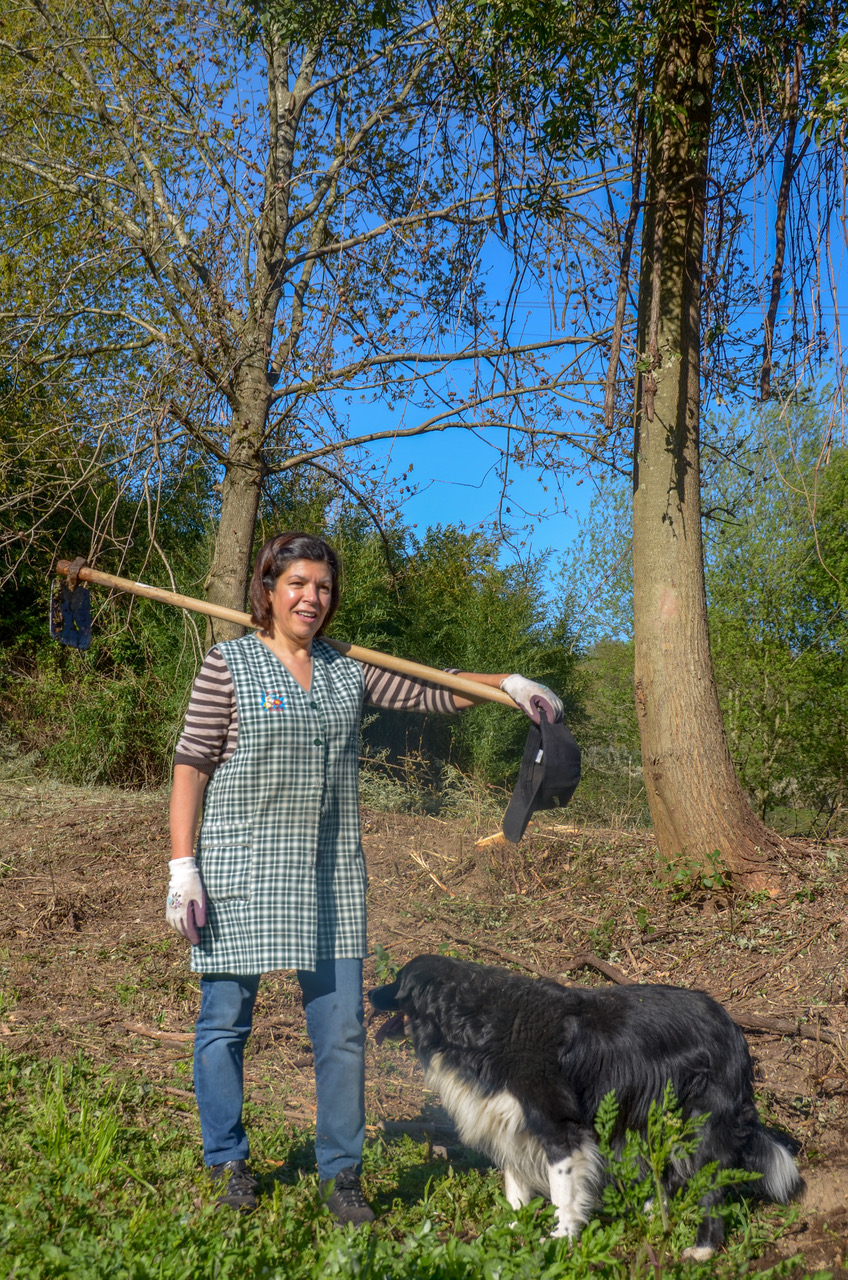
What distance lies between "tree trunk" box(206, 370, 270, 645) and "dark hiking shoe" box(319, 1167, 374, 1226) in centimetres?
533

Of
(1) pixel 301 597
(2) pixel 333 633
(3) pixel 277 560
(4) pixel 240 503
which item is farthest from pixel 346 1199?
(2) pixel 333 633

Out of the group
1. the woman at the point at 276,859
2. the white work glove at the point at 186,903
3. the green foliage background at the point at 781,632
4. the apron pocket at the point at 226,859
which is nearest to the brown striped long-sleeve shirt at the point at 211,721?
the woman at the point at 276,859

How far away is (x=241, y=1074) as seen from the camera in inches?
111

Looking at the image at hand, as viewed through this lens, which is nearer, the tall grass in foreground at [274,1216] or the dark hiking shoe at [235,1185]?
the tall grass in foreground at [274,1216]

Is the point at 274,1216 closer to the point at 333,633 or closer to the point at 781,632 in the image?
the point at 333,633

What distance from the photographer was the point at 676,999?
10.3ft

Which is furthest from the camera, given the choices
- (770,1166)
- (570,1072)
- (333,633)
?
(333,633)

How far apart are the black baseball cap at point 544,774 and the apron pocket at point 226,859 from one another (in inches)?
38.7

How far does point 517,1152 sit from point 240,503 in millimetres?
6004

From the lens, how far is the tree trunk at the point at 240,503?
7.73 metres

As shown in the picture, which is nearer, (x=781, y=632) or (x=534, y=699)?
(x=534, y=699)

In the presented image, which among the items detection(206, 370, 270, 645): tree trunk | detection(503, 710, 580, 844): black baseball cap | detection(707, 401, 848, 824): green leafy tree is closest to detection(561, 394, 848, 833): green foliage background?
detection(707, 401, 848, 824): green leafy tree

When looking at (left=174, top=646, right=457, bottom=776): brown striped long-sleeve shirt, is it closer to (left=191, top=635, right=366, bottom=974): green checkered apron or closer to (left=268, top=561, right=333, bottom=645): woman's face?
(left=191, top=635, right=366, bottom=974): green checkered apron

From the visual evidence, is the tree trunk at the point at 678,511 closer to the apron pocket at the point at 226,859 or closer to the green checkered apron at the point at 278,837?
the green checkered apron at the point at 278,837
